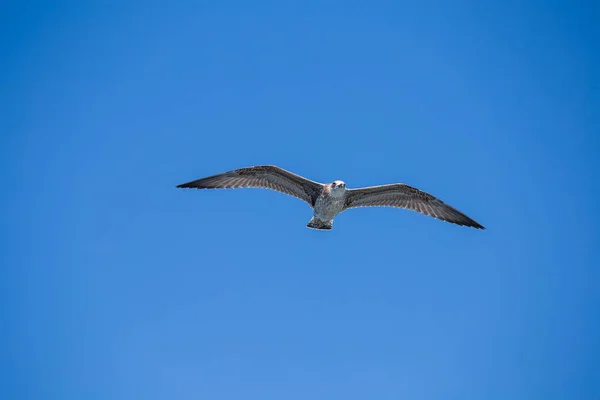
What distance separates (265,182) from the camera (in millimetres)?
19375

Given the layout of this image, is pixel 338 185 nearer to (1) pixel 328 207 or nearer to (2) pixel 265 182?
(1) pixel 328 207

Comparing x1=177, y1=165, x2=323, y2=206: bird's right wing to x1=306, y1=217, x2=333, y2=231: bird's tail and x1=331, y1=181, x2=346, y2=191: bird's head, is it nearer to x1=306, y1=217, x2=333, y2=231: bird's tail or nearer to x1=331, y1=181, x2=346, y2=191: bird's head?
x1=306, y1=217, x2=333, y2=231: bird's tail

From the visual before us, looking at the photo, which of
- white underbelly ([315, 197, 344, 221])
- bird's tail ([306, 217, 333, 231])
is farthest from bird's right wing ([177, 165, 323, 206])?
bird's tail ([306, 217, 333, 231])

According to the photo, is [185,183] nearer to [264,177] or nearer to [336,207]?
[264,177]

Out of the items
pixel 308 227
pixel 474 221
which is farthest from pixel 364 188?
pixel 474 221

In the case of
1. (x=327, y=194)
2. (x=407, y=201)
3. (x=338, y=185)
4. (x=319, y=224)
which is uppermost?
(x=407, y=201)

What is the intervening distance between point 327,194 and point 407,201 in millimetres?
3365

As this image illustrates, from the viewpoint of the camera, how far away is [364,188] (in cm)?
1883

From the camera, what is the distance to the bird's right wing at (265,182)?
18828mm

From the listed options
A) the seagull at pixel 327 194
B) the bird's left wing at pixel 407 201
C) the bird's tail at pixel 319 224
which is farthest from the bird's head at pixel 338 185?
the bird's tail at pixel 319 224

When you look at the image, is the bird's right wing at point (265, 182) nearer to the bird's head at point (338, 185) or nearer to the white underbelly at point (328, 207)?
the white underbelly at point (328, 207)

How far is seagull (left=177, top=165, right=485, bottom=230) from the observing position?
1867 centimetres

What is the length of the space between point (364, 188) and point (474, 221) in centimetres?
443

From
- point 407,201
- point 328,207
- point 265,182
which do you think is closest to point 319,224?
point 328,207
